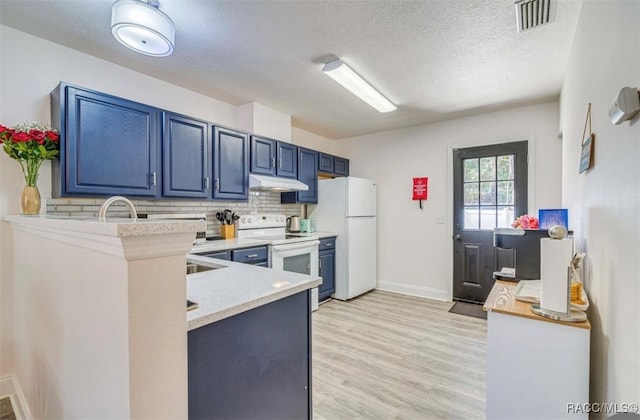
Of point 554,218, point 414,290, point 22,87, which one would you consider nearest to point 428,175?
point 414,290

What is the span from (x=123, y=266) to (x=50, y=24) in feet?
7.74

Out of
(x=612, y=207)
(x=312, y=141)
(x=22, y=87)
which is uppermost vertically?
(x=312, y=141)

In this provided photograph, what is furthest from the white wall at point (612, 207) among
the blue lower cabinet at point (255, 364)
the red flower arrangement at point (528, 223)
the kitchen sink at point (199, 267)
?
the kitchen sink at point (199, 267)

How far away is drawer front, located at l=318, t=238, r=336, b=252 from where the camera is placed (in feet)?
12.4

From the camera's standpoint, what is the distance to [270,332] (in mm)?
1083

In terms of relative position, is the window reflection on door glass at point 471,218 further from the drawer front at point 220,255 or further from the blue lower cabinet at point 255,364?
the blue lower cabinet at point 255,364

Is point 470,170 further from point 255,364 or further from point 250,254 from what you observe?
point 255,364

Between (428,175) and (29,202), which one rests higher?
(428,175)

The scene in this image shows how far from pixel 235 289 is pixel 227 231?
2242 mm

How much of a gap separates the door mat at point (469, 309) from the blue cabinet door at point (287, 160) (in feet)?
8.73

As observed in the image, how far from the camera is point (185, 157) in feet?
8.82

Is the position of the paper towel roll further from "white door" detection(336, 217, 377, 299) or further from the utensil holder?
the utensil holder

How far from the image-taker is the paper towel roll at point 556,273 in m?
1.25

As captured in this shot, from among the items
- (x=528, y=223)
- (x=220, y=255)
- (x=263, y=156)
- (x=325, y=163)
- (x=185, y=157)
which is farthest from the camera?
(x=325, y=163)
